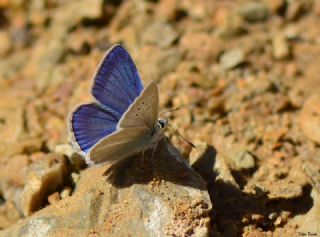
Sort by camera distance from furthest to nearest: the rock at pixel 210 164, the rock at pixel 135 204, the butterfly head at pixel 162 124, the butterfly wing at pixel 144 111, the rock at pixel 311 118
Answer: the rock at pixel 311 118 < the rock at pixel 210 164 < the butterfly head at pixel 162 124 < the rock at pixel 135 204 < the butterfly wing at pixel 144 111

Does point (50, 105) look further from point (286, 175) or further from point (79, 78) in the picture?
point (286, 175)

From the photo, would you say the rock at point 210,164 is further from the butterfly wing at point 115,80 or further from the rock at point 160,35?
the rock at point 160,35

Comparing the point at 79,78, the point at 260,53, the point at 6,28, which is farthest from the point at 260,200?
the point at 6,28

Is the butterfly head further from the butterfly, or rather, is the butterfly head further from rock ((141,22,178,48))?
rock ((141,22,178,48))

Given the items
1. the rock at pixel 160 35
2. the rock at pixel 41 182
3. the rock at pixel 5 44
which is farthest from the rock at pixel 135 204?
the rock at pixel 5 44

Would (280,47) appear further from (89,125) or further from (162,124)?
(89,125)
